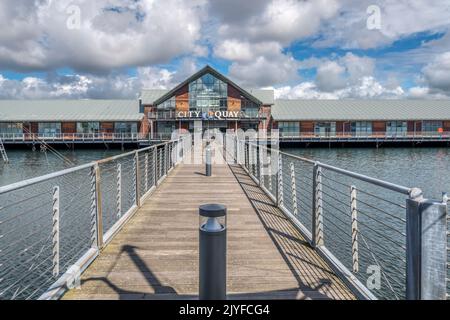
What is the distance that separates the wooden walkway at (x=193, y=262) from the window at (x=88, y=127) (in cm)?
4720

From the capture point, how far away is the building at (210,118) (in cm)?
4972

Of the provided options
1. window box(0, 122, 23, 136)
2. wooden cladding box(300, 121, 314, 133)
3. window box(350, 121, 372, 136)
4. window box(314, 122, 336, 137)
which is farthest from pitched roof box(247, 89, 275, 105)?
window box(0, 122, 23, 136)

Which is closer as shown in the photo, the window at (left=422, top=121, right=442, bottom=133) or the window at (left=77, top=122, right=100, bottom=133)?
the window at (left=77, top=122, right=100, bottom=133)

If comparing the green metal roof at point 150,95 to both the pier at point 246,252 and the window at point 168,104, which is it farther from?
the pier at point 246,252

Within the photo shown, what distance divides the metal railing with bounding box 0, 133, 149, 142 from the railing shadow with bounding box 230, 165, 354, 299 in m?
42.9

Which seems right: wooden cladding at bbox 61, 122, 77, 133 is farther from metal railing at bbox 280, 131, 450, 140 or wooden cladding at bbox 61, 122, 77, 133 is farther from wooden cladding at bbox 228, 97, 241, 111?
metal railing at bbox 280, 131, 450, 140

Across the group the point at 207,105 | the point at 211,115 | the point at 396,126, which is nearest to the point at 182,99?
the point at 207,105

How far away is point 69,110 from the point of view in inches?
2092

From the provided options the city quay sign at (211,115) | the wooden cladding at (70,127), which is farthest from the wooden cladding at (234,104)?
the wooden cladding at (70,127)

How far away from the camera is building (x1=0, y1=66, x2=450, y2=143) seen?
4972 centimetres

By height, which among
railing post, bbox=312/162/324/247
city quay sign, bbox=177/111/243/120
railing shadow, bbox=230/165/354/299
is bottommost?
railing shadow, bbox=230/165/354/299

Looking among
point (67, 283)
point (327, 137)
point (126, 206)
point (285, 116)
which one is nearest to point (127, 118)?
point (285, 116)
